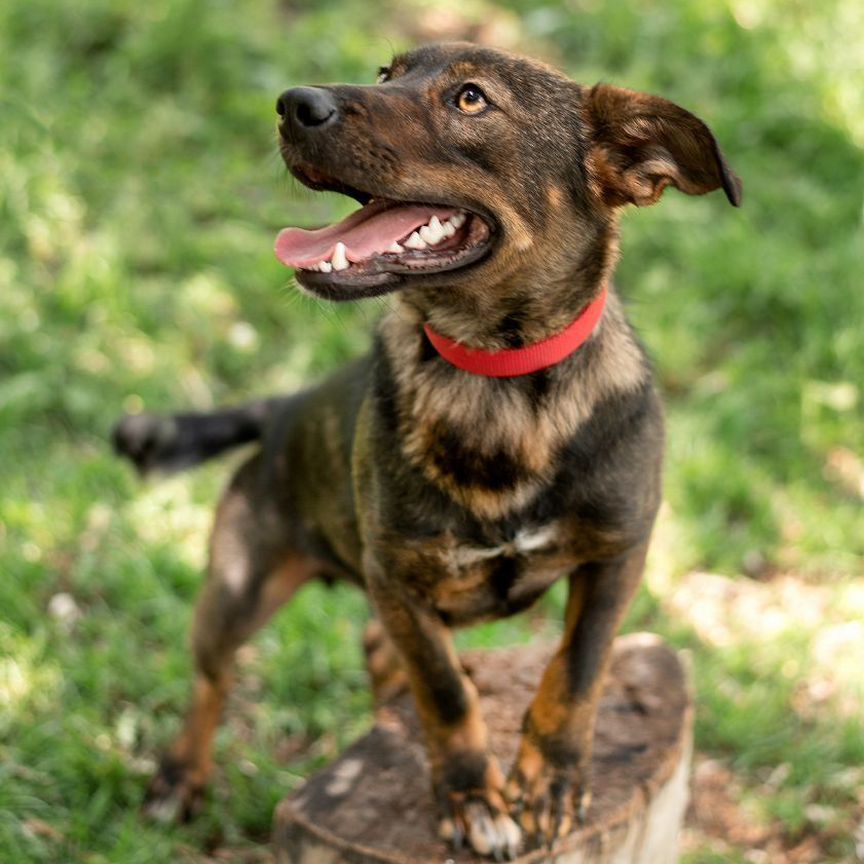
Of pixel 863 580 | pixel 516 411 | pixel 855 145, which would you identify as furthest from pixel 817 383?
pixel 516 411

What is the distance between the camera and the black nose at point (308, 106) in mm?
3025

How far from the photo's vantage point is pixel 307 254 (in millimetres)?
3102

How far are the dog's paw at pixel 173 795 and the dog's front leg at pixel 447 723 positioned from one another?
4.11 feet

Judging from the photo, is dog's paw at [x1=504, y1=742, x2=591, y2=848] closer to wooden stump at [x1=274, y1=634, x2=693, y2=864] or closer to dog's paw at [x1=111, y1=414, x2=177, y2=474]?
wooden stump at [x1=274, y1=634, x2=693, y2=864]

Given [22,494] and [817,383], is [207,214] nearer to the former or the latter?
[22,494]

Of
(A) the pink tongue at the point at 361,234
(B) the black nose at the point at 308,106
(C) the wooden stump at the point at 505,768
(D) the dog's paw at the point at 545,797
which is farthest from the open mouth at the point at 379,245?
(C) the wooden stump at the point at 505,768

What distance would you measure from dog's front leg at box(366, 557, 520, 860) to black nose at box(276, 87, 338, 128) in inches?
45.8

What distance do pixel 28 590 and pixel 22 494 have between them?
60cm

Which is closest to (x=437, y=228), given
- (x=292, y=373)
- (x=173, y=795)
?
(x=173, y=795)

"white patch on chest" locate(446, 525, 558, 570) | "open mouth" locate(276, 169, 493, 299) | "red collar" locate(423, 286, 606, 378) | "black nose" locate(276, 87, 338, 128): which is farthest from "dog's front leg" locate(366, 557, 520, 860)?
"black nose" locate(276, 87, 338, 128)

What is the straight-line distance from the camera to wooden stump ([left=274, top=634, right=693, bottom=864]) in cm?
353

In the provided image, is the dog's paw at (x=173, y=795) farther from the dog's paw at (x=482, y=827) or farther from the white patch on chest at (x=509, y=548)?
the white patch on chest at (x=509, y=548)

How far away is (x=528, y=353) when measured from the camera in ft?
11.0

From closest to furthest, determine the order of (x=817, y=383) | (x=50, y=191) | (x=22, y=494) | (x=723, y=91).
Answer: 1. (x=22, y=494)
2. (x=817, y=383)
3. (x=50, y=191)
4. (x=723, y=91)
